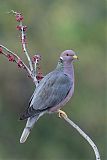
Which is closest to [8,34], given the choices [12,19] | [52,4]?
[12,19]

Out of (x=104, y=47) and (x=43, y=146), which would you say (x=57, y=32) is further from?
(x=43, y=146)

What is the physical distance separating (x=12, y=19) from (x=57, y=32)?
68cm

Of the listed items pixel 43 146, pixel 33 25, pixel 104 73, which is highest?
pixel 33 25

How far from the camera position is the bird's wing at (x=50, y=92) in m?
6.18

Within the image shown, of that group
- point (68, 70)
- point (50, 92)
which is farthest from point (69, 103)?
point (50, 92)

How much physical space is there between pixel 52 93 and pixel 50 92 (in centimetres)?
2

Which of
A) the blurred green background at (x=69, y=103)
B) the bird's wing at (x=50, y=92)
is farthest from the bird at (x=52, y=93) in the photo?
the blurred green background at (x=69, y=103)

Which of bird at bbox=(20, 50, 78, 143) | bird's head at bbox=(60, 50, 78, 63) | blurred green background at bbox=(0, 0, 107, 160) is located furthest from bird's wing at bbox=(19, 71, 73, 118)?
blurred green background at bbox=(0, 0, 107, 160)

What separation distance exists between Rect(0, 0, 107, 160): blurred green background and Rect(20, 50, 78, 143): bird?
14.6ft

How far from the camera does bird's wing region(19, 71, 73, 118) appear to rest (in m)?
6.18

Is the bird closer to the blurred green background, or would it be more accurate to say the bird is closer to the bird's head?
the bird's head

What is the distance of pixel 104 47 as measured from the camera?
39.2 ft

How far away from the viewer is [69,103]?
11.2 meters

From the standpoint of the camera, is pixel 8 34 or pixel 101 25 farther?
pixel 101 25
